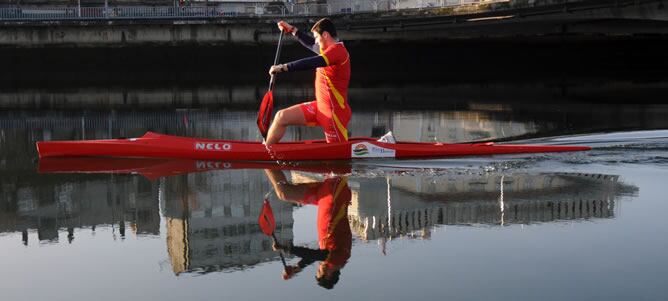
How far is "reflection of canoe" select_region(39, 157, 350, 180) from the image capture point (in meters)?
15.1

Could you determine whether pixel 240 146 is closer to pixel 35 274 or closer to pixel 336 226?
pixel 336 226

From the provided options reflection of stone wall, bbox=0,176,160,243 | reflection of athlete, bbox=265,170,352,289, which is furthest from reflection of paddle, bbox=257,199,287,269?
reflection of stone wall, bbox=0,176,160,243

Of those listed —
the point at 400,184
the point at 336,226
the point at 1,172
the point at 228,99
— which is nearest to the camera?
the point at 336,226

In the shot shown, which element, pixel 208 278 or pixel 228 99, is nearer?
pixel 208 278

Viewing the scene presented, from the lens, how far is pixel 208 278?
8.57 meters

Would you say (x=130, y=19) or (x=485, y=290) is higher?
(x=130, y=19)

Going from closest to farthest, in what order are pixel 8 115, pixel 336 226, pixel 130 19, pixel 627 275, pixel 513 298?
pixel 513 298 < pixel 627 275 < pixel 336 226 < pixel 8 115 < pixel 130 19

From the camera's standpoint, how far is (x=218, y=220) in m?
10.6

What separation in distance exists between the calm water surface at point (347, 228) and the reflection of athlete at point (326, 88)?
0.62 m

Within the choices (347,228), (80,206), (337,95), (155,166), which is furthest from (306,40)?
(347,228)

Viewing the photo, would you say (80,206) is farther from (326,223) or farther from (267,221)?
(326,223)

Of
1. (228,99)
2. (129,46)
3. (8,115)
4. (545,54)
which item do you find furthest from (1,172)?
(545,54)

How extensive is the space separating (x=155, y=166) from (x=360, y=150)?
3191 millimetres

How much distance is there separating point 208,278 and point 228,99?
26677 mm
